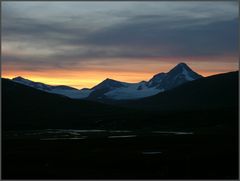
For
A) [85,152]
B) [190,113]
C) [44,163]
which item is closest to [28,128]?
[190,113]

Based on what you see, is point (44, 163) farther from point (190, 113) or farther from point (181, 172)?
point (190, 113)

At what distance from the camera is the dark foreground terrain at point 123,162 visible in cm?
5331

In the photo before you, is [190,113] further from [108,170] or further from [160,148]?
[108,170]

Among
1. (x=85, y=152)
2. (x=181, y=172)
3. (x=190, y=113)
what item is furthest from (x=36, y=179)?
(x=190, y=113)

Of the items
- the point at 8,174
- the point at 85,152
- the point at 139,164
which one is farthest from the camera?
the point at 85,152

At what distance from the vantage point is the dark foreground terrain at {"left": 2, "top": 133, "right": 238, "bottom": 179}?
5331 centimetres

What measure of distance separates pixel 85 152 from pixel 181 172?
2804 cm

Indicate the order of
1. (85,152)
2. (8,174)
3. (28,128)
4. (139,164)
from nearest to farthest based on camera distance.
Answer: (8,174) < (139,164) < (85,152) < (28,128)

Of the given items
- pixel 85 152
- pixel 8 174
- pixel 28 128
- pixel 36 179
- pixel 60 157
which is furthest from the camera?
pixel 28 128

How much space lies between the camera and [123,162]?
63.9m

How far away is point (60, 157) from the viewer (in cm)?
7150

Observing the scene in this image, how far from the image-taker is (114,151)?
78688mm

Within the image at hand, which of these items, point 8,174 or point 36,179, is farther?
point 8,174

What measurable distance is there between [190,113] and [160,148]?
103 m
